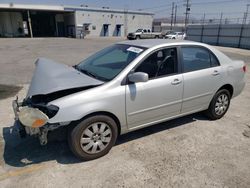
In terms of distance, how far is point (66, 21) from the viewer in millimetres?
43188

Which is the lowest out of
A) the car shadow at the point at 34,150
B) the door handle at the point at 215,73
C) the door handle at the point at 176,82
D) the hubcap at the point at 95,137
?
the car shadow at the point at 34,150

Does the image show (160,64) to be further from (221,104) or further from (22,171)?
(22,171)

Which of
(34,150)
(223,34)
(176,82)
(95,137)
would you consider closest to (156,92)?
(176,82)

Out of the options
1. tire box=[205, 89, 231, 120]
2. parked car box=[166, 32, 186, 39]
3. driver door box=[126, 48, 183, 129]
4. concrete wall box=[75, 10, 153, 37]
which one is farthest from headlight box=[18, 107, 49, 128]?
concrete wall box=[75, 10, 153, 37]

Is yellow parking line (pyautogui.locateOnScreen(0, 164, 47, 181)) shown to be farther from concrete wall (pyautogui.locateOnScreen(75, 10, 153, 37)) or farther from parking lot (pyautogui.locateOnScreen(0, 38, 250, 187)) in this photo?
concrete wall (pyautogui.locateOnScreen(75, 10, 153, 37))

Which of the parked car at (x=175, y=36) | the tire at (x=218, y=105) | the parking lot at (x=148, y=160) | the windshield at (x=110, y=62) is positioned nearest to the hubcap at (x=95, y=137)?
the parking lot at (x=148, y=160)

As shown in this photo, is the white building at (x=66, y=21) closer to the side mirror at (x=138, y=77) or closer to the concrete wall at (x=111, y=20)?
the concrete wall at (x=111, y=20)

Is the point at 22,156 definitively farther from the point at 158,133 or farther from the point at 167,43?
the point at 167,43

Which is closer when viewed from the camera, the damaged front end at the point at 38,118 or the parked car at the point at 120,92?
the damaged front end at the point at 38,118

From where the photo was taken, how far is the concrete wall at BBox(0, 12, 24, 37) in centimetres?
3831

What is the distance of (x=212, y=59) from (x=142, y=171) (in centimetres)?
251

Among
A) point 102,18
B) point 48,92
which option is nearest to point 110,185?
point 48,92

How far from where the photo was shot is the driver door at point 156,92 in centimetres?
303

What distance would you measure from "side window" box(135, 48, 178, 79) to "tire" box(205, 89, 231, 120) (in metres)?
1.23
